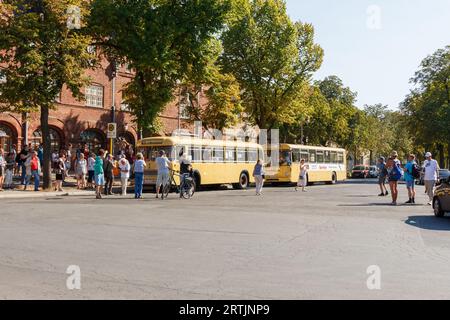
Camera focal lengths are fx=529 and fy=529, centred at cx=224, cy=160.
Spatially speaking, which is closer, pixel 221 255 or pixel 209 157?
pixel 221 255

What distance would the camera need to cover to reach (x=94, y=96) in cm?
4262

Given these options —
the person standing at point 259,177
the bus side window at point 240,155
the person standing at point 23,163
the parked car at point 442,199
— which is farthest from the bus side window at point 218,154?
the parked car at point 442,199

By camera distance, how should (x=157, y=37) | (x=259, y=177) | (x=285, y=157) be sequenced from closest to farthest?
(x=259, y=177)
(x=157, y=37)
(x=285, y=157)

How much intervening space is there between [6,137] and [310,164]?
21.4 meters

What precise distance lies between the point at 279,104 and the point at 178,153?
65.8ft

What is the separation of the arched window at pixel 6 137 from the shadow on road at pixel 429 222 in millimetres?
29364

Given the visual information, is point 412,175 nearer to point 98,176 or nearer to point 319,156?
point 98,176

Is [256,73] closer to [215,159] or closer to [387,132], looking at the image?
[215,159]

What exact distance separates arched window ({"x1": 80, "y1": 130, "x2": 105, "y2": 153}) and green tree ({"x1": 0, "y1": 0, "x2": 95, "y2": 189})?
16826 mm

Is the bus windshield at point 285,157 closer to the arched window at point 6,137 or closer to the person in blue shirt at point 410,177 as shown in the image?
the person in blue shirt at point 410,177

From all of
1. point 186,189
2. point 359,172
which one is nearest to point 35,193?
point 186,189

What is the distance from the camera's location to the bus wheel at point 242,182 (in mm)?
32500

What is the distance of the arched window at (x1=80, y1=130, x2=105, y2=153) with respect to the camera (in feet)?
138

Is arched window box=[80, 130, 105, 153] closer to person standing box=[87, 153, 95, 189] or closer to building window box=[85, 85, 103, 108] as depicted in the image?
building window box=[85, 85, 103, 108]
